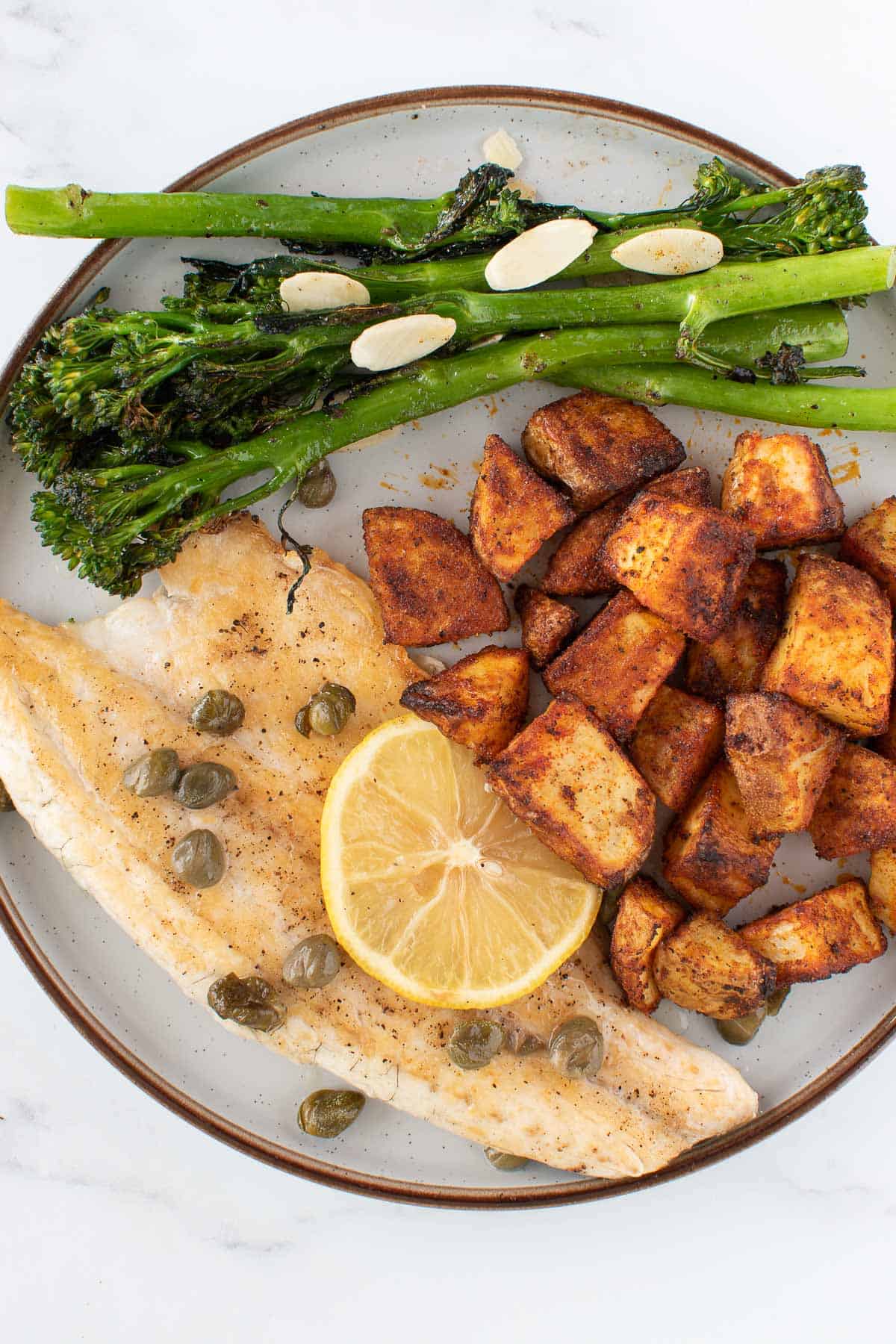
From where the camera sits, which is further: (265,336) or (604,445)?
(604,445)

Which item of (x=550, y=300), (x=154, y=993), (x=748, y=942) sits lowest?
(x=154, y=993)

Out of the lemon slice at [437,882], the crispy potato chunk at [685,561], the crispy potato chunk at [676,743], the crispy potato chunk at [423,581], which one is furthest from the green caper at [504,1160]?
the crispy potato chunk at [685,561]

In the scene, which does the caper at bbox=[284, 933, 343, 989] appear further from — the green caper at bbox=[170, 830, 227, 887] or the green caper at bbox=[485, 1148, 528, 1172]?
the green caper at bbox=[485, 1148, 528, 1172]

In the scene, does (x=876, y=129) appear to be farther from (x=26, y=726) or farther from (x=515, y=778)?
(x=26, y=726)

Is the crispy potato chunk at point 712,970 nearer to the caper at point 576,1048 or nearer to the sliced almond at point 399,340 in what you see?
the caper at point 576,1048

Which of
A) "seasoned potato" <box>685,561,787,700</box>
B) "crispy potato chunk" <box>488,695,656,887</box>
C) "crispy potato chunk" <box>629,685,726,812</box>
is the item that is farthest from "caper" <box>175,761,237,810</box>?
"seasoned potato" <box>685,561,787,700</box>

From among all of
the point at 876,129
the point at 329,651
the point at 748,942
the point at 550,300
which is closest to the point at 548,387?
the point at 550,300
